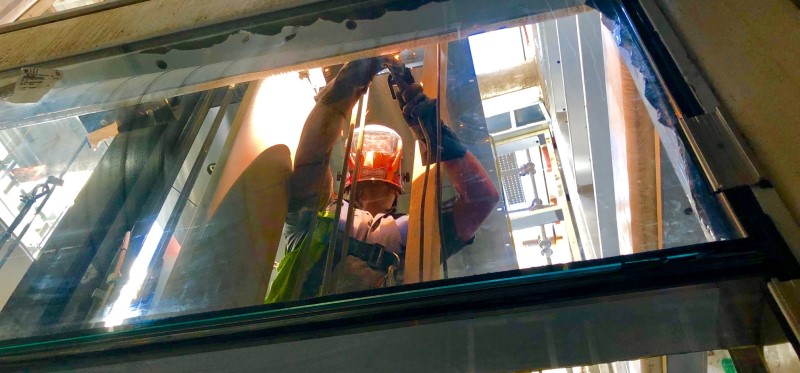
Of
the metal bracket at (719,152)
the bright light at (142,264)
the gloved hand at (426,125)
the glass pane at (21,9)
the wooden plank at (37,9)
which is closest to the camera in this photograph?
the metal bracket at (719,152)

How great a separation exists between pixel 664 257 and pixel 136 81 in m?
1.06

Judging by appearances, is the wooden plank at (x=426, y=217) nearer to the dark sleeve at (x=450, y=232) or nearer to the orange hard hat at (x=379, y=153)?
the dark sleeve at (x=450, y=232)

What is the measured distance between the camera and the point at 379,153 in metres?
2.22

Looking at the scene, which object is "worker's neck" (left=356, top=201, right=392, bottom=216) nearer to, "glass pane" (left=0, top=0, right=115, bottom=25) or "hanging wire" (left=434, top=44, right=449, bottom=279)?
"hanging wire" (left=434, top=44, right=449, bottom=279)

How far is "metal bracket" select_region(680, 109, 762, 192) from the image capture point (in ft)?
1.88

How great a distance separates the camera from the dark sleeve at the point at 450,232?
1145 millimetres

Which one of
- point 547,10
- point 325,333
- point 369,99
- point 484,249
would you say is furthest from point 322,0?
point 369,99

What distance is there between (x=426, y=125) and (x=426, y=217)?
1.23ft

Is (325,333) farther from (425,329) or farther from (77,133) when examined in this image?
(77,133)

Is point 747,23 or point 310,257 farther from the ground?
point 310,257

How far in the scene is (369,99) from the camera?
211 cm

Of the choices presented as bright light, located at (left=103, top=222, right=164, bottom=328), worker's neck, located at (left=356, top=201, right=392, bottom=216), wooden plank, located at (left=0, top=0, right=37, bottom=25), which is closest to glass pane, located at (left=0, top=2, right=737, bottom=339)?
bright light, located at (left=103, top=222, right=164, bottom=328)

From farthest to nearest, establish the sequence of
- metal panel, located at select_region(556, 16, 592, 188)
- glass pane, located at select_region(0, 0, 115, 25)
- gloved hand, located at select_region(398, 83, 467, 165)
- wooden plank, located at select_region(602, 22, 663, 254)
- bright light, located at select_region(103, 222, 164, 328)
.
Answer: glass pane, located at select_region(0, 0, 115, 25) < metal panel, located at select_region(556, 16, 592, 188) < gloved hand, located at select_region(398, 83, 467, 165) < bright light, located at select_region(103, 222, 164, 328) < wooden plank, located at select_region(602, 22, 663, 254)

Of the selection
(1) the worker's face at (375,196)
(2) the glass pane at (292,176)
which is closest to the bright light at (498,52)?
(2) the glass pane at (292,176)
